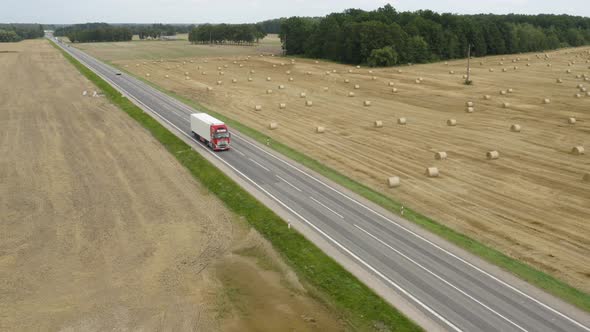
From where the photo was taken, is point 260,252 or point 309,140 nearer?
point 260,252

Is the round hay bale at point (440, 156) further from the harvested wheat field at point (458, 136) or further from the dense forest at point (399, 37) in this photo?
the dense forest at point (399, 37)

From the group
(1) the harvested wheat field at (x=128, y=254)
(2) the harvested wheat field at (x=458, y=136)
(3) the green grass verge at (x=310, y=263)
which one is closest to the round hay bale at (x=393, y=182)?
(2) the harvested wheat field at (x=458, y=136)

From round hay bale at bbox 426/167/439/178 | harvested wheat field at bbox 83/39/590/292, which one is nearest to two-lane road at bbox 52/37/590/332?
harvested wheat field at bbox 83/39/590/292

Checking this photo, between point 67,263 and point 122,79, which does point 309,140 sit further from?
point 122,79

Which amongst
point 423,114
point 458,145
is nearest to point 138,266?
point 458,145

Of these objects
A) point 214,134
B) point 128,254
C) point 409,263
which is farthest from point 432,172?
point 128,254

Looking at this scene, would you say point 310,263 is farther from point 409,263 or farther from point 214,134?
point 214,134

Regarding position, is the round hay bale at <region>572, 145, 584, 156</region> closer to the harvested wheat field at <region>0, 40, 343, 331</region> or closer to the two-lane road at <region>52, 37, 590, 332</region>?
the two-lane road at <region>52, 37, 590, 332</region>
